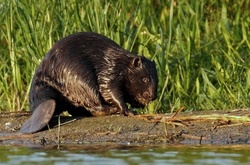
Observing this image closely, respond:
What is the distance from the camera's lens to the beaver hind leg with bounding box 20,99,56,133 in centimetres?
596

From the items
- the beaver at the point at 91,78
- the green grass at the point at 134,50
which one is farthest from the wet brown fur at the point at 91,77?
the green grass at the point at 134,50

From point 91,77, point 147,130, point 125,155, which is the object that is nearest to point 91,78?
point 91,77

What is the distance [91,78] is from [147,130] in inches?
24.5

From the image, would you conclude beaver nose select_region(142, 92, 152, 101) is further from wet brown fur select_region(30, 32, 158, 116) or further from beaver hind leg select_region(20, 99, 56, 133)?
beaver hind leg select_region(20, 99, 56, 133)

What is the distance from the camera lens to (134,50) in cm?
779

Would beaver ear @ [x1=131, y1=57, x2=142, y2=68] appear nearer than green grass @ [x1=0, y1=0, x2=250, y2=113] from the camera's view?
Yes

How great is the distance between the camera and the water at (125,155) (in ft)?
16.0

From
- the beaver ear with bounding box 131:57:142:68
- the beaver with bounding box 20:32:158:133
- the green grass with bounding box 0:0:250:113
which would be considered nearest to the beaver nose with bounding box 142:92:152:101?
the beaver with bounding box 20:32:158:133

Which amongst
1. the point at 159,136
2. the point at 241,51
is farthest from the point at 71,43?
the point at 241,51

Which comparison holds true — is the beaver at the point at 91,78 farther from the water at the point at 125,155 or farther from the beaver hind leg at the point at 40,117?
the water at the point at 125,155

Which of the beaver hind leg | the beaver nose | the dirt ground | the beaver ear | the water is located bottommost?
the water

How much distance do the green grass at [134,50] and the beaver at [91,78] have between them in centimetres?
43

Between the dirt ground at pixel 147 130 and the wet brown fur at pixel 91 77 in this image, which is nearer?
the dirt ground at pixel 147 130

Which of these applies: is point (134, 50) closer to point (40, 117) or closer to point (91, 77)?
point (91, 77)
